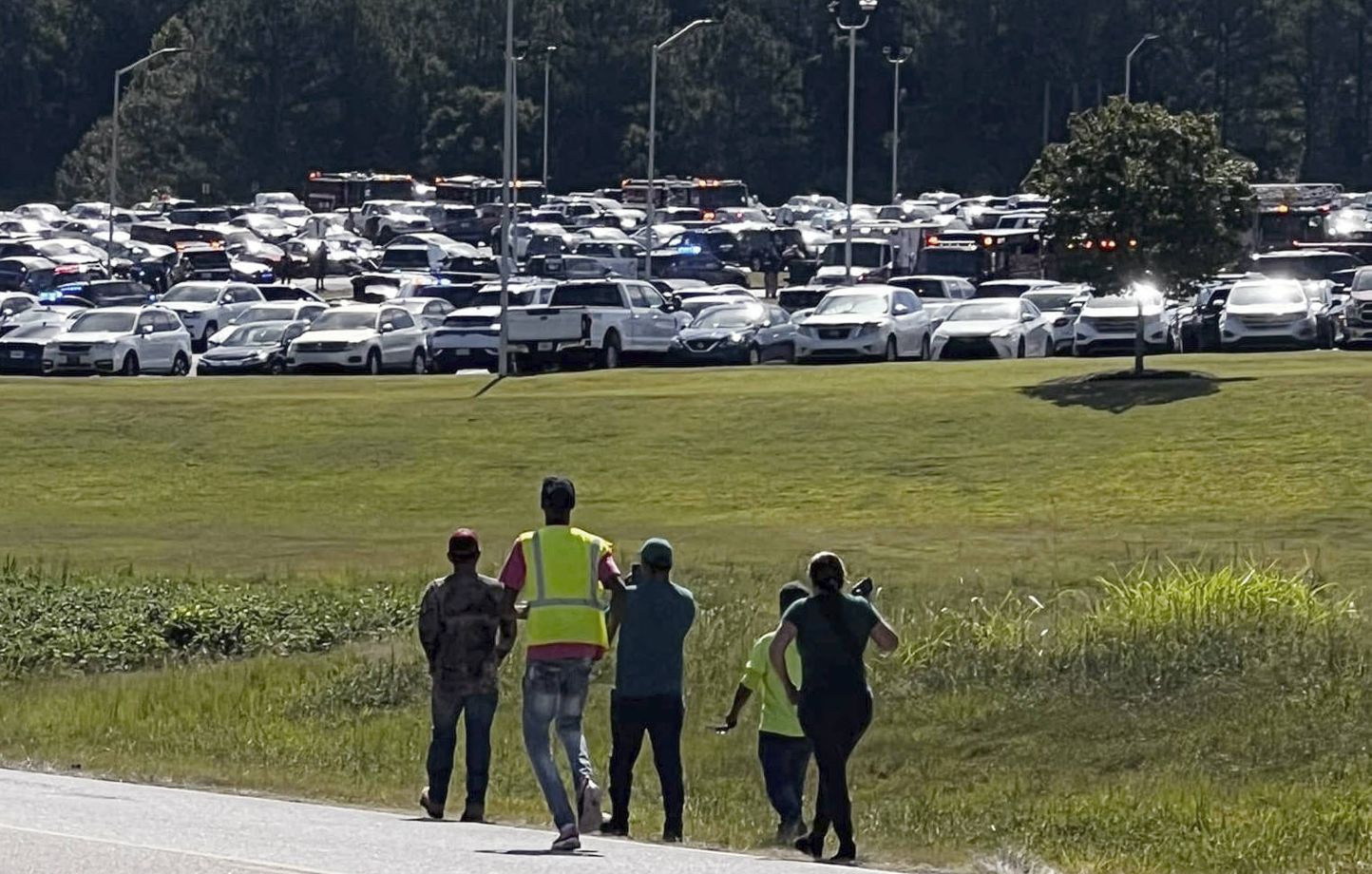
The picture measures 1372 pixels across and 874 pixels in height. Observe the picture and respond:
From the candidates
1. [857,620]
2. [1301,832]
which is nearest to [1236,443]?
[1301,832]

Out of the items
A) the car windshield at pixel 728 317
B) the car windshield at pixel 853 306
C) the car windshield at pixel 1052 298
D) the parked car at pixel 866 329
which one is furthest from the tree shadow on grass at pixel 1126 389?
the car windshield at pixel 1052 298

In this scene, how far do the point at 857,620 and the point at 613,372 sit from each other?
113ft

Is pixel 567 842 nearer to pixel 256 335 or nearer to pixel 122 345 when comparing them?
pixel 122 345

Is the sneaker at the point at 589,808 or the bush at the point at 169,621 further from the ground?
the sneaker at the point at 589,808

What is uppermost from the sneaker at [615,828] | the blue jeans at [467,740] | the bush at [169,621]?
the blue jeans at [467,740]

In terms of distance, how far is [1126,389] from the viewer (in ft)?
132

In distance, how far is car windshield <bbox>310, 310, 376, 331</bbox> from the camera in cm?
5266

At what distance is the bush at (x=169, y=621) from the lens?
2420 cm

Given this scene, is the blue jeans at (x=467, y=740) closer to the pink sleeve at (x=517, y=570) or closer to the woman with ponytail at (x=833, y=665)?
the pink sleeve at (x=517, y=570)

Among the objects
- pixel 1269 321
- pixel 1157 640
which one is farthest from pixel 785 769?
pixel 1269 321

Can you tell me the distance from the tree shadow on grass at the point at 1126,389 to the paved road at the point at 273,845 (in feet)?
81.9

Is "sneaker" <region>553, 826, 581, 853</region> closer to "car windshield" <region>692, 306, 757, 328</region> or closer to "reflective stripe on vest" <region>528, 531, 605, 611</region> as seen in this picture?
"reflective stripe on vest" <region>528, 531, 605, 611</region>

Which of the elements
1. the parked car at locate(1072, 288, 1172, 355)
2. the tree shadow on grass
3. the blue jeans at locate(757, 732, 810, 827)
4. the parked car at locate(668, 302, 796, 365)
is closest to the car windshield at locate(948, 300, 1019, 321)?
the parked car at locate(1072, 288, 1172, 355)

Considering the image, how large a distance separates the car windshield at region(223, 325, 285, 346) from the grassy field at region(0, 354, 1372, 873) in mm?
5365
